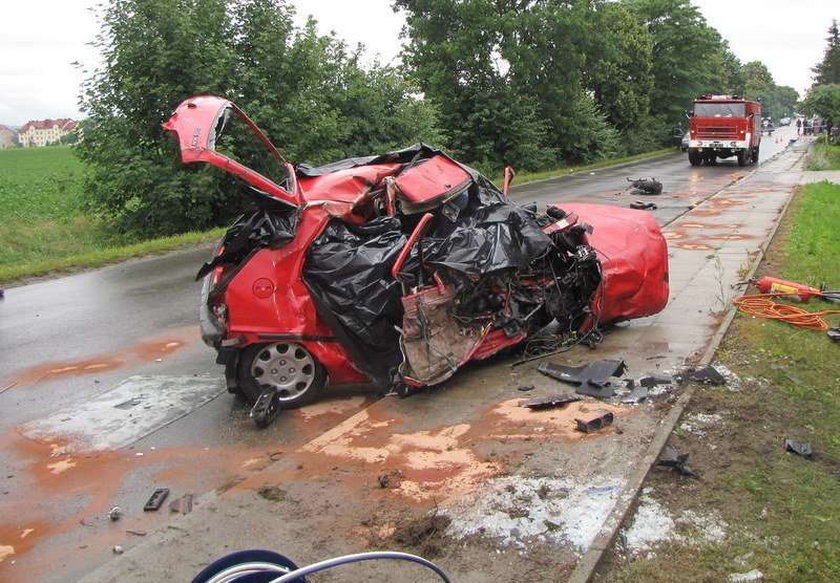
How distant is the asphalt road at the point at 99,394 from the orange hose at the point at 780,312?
4894mm

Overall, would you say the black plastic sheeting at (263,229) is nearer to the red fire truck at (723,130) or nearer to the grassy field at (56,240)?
the grassy field at (56,240)

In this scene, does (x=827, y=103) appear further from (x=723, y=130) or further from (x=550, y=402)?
(x=550, y=402)

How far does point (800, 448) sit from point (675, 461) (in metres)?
0.91

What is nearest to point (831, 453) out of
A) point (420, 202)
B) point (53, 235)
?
point (420, 202)

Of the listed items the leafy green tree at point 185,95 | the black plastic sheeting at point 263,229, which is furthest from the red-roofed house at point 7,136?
the black plastic sheeting at point 263,229

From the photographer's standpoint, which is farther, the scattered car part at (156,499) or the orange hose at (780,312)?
the orange hose at (780,312)

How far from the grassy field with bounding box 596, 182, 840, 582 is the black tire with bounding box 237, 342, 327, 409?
273cm

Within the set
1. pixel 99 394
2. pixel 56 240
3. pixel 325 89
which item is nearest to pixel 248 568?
pixel 99 394

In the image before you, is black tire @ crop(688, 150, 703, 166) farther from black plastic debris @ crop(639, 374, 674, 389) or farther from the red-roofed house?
the red-roofed house

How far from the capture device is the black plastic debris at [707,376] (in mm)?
5879

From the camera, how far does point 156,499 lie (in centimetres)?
446

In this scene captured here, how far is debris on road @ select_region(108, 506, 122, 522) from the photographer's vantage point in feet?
14.2

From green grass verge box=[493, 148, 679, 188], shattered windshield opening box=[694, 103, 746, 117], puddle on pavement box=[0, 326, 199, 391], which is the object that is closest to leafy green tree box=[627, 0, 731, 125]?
green grass verge box=[493, 148, 679, 188]

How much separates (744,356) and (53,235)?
663 inches
